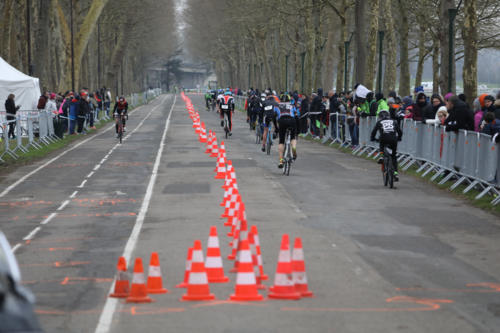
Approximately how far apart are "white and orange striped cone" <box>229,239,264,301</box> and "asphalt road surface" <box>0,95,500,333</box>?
0.40 ft

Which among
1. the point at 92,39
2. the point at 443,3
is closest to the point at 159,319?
the point at 443,3

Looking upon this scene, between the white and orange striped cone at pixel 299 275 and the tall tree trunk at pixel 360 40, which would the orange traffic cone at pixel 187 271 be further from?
the tall tree trunk at pixel 360 40

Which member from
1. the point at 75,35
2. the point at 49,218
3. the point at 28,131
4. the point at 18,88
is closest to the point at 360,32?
the point at 18,88

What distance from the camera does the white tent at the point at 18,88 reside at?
34.9 metres

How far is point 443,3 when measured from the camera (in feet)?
93.2

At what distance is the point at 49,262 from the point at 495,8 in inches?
1707

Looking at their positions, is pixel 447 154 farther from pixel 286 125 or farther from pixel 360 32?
pixel 360 32

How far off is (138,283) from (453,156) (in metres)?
12.1

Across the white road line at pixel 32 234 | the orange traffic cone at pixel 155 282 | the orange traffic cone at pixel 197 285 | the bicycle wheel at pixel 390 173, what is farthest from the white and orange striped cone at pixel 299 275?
the bicycle wheel at pixel 390 173

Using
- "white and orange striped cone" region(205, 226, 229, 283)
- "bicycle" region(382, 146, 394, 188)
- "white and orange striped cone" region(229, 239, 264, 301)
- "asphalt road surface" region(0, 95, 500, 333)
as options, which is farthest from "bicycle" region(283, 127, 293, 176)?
"white and orange striped cone" region(229, 239, 264, 301)

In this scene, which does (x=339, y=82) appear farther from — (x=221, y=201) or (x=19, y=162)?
(x=221, y=201)

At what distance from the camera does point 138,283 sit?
8.38 m

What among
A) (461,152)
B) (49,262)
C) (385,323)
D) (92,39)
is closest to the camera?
(385,323)

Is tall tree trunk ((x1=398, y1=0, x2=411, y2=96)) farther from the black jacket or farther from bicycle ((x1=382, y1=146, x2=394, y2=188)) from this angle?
the black jacket
